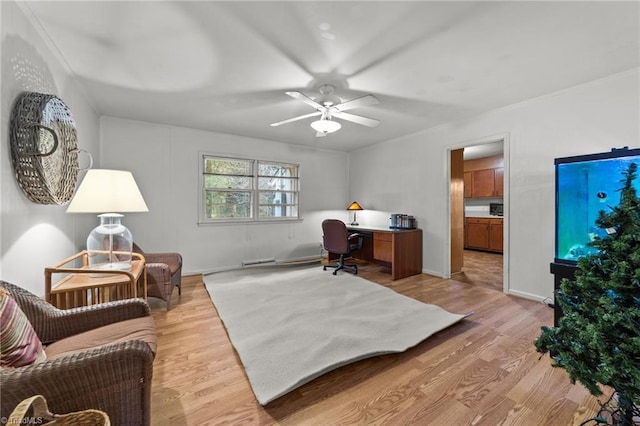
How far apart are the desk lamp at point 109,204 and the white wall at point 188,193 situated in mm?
1761

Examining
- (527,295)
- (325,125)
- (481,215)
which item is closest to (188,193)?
(325,125)

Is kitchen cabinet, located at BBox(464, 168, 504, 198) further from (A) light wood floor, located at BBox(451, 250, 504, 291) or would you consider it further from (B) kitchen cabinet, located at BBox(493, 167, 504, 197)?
(A) light wood floor, located at BBox(451, 250, 504, 291)

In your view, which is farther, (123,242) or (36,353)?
(123,242)

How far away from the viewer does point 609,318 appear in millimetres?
1030

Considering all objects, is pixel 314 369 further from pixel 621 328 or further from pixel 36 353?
pixel 621 328

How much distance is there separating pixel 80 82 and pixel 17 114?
141 centimetres

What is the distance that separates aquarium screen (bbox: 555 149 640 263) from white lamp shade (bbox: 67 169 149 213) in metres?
3.35

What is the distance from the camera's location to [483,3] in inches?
61.2

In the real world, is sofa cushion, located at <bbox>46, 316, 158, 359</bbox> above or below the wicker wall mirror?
below

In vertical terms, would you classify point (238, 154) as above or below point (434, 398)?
above

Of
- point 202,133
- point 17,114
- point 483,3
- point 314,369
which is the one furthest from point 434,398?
point 202,133

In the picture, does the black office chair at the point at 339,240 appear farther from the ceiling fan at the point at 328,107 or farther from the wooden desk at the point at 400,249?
the ceiling fan at the point at 328,107

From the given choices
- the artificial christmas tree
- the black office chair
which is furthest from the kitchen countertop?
the artificial christmas tree

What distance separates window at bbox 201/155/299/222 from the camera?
436 cm
